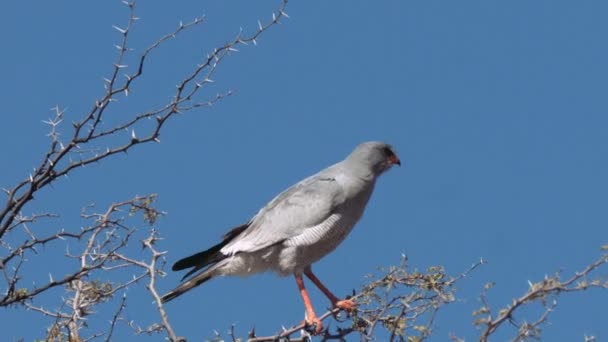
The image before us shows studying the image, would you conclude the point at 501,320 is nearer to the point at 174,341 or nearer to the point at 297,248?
the point at 174,341

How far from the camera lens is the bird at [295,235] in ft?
24.3

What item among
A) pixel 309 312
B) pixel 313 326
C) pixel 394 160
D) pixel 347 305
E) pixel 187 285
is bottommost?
pixel 347 305

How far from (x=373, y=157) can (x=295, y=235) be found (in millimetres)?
855

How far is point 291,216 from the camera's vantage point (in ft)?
24.7

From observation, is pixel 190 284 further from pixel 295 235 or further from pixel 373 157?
pixel 373 157

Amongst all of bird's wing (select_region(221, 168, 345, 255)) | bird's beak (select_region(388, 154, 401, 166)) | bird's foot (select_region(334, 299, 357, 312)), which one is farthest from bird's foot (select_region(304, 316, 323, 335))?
bird's beak (select_region(388, 154, 401, 166))

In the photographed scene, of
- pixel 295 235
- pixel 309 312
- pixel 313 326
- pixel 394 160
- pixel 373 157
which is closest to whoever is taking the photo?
pixel 313 326

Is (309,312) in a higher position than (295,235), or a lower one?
lower

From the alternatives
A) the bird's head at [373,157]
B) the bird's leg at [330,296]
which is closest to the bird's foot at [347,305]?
the bird's leg at [330,296]

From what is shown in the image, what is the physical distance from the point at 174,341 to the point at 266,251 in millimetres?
2695

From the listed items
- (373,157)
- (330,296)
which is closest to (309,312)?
(330,296)

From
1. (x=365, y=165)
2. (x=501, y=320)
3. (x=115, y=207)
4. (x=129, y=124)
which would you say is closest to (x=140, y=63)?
(x=129, y=124)

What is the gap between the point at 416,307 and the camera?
5488 mm

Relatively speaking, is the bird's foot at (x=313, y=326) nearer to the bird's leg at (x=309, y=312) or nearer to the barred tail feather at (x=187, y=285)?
the bird's leg at (x=309, y=312)
